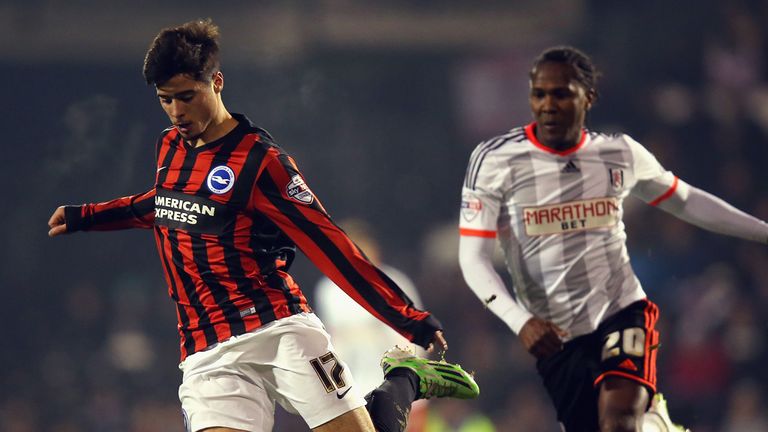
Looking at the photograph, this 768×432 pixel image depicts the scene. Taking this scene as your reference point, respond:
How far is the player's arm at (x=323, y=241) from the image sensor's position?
13.6ft

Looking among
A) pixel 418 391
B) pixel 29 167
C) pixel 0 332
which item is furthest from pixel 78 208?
pixel 0 332

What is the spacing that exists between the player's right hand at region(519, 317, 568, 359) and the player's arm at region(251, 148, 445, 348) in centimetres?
57

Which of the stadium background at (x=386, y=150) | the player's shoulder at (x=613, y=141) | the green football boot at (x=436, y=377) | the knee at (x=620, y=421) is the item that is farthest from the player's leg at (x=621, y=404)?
the stadium background at (x=386, y=150)

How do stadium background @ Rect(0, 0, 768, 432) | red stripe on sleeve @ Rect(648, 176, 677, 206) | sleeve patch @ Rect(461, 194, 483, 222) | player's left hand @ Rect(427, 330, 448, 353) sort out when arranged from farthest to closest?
stadium background @ Rect(0, 0, 768, 432)
red stripe on sleeve @ Rect(648, 176, 677, 206)
sleeve patch @ Rect(461, 194, 483, 222)
player's left hand @ Rect(427, 330, 448, 353)

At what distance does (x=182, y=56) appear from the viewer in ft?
13.6

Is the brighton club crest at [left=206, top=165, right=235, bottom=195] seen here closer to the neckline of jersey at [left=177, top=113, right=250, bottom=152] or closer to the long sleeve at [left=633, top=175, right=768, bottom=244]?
the neckline of jersey at [left=177, top=113, right=250, bottom=152]

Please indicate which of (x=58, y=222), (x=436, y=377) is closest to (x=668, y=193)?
(x=436, y=377)

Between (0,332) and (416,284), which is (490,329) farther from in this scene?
(0,332)

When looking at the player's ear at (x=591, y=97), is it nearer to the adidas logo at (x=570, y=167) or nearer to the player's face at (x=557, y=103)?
the player's face at (x=557, y=103)

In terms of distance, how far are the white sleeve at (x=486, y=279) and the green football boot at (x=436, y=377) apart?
384 mm

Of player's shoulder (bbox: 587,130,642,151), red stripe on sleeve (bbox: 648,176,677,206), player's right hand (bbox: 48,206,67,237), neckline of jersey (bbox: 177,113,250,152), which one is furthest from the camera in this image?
red stripe on sleeve (bbox: 648,176,677,206)

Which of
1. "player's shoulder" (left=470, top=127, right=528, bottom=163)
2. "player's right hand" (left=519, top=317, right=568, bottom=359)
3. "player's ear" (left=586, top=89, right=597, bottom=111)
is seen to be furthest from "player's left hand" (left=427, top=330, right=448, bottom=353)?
"player's ear" (left=586, top=89, right=597, bottom=111)

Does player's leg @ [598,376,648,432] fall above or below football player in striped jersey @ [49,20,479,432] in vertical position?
below

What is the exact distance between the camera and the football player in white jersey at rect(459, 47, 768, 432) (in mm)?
4910
